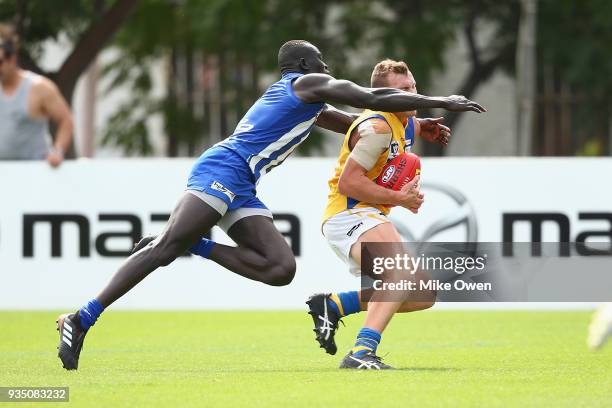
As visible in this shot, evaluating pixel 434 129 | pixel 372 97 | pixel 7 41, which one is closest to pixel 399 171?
pixel 372 97

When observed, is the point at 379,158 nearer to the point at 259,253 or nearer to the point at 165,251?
the point at 259,253

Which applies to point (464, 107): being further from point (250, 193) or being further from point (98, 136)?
point (98, 136)

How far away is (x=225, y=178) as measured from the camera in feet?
28.0

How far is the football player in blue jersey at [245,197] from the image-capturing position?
8.38 meters

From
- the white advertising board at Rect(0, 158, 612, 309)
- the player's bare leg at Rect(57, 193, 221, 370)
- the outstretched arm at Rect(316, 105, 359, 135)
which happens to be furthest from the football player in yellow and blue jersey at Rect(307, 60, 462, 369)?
the white advertising board at Rect(0, 158, 612, 309)

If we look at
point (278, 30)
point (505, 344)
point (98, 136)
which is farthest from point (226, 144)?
point (98, 136)

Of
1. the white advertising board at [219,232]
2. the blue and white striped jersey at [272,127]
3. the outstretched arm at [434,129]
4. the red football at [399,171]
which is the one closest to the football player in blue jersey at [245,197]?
the blue and white striped jersey at [272,127]

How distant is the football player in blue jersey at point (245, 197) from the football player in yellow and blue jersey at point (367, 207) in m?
0.21

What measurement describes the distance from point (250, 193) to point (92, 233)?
5.38 m

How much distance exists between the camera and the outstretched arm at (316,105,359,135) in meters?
9.09

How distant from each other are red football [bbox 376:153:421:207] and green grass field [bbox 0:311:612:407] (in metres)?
1.10

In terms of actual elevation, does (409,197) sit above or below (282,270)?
above

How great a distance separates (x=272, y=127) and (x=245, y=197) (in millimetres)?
452

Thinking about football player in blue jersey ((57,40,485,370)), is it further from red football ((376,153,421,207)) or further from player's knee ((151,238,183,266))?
red football ((376,153,421,207))
